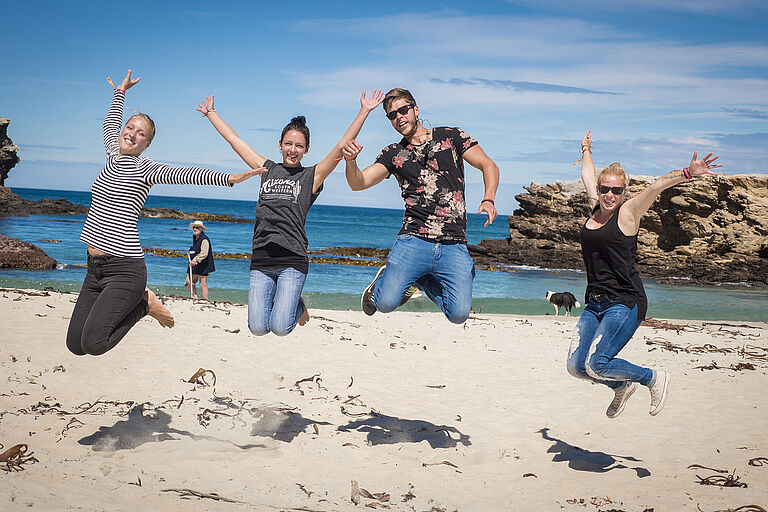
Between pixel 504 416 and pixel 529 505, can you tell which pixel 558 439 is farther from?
pixel 529 505

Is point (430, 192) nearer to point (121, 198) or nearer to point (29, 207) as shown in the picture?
point (121, 198)

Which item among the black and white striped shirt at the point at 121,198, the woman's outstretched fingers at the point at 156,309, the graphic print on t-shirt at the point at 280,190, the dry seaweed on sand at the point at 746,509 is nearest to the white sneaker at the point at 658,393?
the dry seaweed on sand at the point at 746,509

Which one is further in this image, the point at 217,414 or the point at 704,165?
the point at 217,414

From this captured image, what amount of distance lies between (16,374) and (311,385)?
3.54m

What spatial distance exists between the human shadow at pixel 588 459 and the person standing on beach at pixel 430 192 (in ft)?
6.28

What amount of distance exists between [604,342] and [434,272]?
1624mm

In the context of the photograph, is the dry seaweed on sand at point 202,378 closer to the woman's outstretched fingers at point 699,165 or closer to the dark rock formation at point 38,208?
the woman's outstretched fingers at point 699,165

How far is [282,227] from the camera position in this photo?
6469 mm

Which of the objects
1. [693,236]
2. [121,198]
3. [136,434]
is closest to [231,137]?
[121,198]

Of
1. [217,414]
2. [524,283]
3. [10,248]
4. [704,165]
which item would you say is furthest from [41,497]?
[524,283]

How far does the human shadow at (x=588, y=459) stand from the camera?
6586 mm

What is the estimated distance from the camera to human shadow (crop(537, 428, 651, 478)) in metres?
6.59

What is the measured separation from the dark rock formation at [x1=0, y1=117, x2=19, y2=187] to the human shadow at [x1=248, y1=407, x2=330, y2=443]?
70985 mm

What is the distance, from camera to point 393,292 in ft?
21.2
